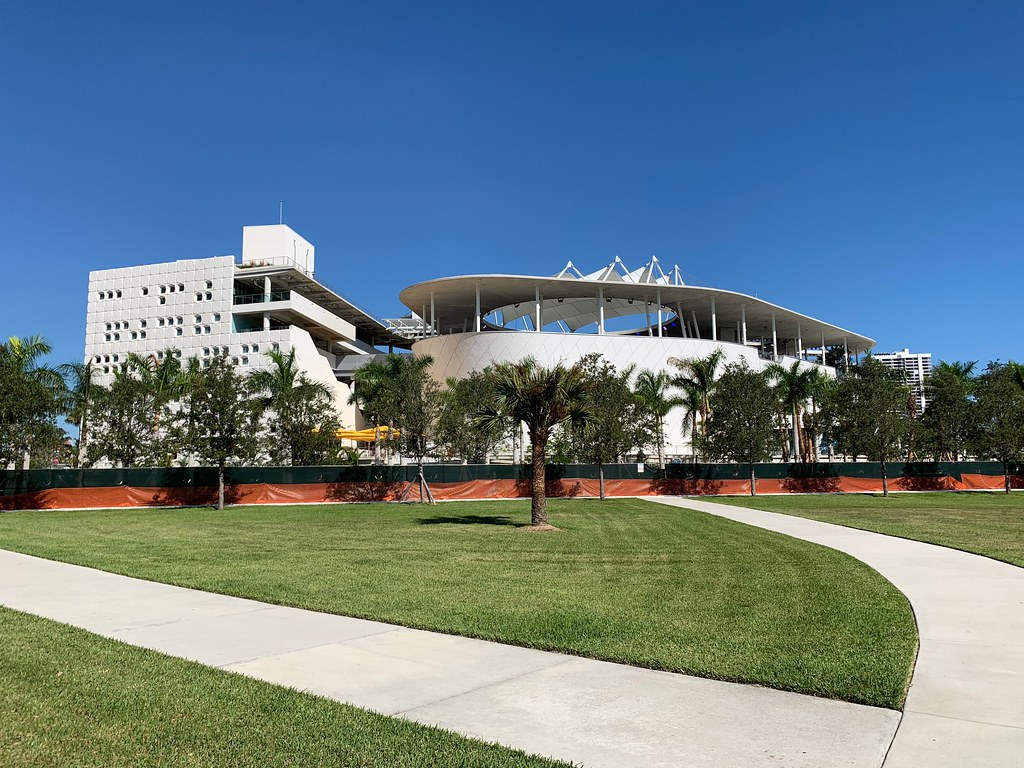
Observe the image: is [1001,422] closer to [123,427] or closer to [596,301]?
[596,301]

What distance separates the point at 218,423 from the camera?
3622cm

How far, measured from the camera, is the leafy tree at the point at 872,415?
146ft

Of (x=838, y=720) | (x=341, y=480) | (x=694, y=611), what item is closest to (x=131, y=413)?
(x=341, y=480)

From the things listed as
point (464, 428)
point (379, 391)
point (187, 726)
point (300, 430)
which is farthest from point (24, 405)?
point (187, 726)

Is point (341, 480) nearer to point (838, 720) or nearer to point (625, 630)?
point (625, 630)

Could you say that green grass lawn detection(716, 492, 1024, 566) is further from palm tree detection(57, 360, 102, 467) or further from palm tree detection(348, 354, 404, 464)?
palm tree detection(57, 360, 102, 467)

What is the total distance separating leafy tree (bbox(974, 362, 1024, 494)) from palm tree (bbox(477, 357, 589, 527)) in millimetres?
35920

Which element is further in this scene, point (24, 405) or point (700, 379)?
point (700, 379)

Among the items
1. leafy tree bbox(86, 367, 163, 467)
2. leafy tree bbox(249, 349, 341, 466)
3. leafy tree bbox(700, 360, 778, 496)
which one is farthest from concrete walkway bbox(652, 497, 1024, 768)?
leafy tree bbox(86, 367, 163, 467)

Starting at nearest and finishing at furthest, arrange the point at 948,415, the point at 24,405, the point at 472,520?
the point at 472,520 → the point at 24,405 → the point at 948,415

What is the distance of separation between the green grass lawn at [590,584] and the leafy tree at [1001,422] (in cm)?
3234

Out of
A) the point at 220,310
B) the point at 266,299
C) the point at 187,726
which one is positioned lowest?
the point at 187,726

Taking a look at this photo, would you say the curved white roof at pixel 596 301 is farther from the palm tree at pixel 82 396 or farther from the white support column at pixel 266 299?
the palm tree at pixel 82 396

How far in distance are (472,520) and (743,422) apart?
81.0 feet
